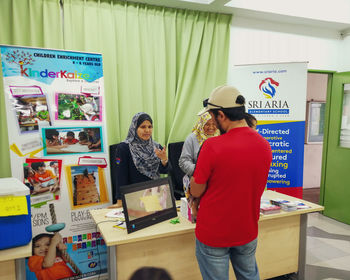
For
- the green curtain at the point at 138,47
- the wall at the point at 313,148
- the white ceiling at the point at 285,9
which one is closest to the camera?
the green curtain at the point at 138,47

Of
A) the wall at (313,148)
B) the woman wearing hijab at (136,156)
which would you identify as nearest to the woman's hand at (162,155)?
the woman wearing hijab at (136,156)

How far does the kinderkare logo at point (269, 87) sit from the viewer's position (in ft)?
10.2

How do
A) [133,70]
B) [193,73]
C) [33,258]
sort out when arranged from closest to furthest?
[33,258]
[133,70]
[193,73]

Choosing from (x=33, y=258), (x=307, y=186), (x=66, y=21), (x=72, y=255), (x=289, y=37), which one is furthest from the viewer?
(x=307, y=186)

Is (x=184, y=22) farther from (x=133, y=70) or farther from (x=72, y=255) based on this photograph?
(x=72, y=255)

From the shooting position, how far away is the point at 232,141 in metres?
1.27

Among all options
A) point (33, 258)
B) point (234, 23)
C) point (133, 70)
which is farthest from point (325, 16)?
point (33, 258)

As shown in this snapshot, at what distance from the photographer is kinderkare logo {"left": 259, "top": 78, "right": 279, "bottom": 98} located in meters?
3.10

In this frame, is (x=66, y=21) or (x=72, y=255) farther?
(x=66, y=21)

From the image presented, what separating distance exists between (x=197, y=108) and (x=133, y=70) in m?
0.88

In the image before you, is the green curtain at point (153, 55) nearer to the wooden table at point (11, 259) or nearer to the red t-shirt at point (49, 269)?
the red t-shirt at point (49, 269)

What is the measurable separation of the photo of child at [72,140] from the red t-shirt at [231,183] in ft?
4.59

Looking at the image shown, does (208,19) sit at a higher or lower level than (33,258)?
higher

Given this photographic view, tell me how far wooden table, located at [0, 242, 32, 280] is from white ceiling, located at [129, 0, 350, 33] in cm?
254
